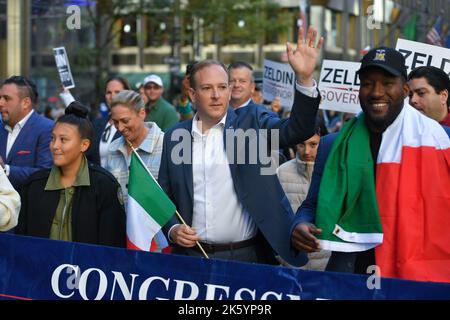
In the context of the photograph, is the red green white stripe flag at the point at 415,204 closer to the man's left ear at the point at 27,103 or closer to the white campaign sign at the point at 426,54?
the white campaign sign at the point at 426,54

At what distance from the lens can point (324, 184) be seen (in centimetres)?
488

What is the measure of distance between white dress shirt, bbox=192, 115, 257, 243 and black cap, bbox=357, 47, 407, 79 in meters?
1.06

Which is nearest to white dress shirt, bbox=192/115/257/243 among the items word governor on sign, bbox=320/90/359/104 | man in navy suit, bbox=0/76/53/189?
man in navy suit, bbox=0/76/53/189

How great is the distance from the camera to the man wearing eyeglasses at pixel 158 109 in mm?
10203

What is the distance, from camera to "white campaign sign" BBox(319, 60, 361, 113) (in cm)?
890

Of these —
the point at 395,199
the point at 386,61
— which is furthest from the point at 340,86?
A: the point at 395,199

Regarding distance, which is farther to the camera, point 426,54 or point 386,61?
point 426,54

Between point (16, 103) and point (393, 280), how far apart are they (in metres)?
4.26

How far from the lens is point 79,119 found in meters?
6.34

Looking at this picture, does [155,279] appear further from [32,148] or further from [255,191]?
[32,148]

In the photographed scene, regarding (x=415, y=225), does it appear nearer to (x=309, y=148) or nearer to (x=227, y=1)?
(x=309, y=148)

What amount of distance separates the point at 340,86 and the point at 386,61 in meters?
4.25
